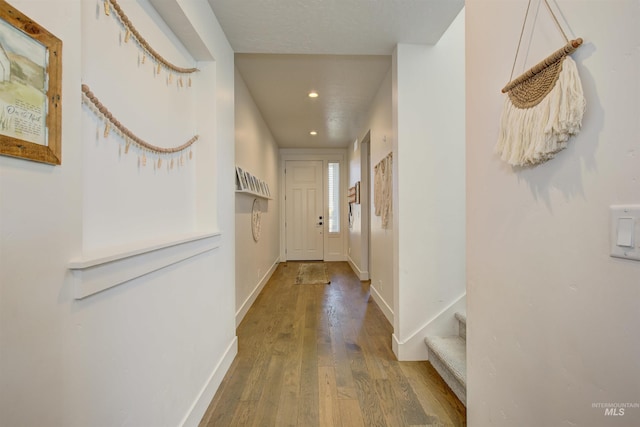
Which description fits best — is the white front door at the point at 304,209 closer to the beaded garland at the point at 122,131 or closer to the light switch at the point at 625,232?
the beaded garland at the point at 122,131

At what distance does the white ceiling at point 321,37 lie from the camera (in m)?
1.72

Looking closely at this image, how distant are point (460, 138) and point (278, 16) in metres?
1.53

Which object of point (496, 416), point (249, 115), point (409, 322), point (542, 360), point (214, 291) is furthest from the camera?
point (249, 115)

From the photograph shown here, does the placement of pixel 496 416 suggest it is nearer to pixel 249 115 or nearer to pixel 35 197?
pixel 35 197

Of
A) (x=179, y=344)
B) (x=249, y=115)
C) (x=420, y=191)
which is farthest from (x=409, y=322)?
(x=249, y=115)

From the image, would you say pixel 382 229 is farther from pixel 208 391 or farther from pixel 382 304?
pixel 208 391

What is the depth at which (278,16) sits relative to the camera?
1.80 m

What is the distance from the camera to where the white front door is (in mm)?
6172

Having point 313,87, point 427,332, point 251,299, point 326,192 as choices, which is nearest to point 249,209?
point 251,299

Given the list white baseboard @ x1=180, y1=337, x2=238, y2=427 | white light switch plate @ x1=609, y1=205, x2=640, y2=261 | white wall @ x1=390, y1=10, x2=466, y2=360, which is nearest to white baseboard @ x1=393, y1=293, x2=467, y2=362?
white wall @ x1=390, y1=10, x2=466, y2=360

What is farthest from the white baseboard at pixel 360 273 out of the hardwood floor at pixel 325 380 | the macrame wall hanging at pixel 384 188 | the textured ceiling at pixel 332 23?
the textured ceiling at pixel 332 23

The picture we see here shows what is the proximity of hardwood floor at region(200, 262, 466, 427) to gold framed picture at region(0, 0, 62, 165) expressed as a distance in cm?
151

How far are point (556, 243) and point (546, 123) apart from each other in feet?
1.11

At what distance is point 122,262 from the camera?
3.04 feet
